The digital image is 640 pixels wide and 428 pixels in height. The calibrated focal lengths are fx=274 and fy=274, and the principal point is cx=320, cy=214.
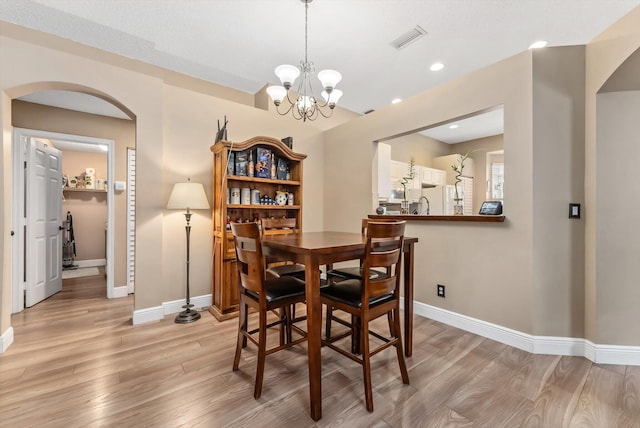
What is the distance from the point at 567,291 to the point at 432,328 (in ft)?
3.73

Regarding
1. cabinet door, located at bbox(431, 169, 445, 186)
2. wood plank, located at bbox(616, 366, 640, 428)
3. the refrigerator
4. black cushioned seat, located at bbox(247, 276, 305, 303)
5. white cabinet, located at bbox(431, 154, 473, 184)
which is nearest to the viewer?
wood plank, located at bbox(616, 366, 640, 428)

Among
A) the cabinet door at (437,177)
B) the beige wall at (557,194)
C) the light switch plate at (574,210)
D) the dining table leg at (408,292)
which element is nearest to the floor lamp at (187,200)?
the dining table leg at (408,292)

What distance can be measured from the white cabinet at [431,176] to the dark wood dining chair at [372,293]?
14.4 ft

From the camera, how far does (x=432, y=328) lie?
2.71 metres

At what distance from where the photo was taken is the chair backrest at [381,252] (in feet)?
5.28

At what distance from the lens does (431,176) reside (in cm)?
597

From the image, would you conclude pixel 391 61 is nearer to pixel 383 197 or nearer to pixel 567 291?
pixel 383 197

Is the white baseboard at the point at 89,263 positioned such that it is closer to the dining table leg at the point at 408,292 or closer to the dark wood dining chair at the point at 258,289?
the dark wood dining chair at the point at 258,289

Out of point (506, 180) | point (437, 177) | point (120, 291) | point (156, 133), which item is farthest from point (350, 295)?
point (437, 177)

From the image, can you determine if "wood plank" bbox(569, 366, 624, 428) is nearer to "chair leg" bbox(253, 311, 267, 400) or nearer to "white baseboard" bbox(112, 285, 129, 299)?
"chair leg" bbox(253, 311, 267, 400)

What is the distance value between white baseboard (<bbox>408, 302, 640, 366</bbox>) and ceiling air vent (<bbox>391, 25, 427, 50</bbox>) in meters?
2.93

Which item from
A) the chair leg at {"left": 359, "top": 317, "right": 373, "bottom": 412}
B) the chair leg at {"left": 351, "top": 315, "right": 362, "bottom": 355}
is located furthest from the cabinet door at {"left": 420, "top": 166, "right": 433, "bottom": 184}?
the chair leg at {"left": 359, "top": 317, "right": 373, "bottom": 412}

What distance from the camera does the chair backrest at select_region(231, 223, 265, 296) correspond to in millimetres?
1694

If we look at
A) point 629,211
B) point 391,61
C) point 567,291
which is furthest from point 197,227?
point 629,211
